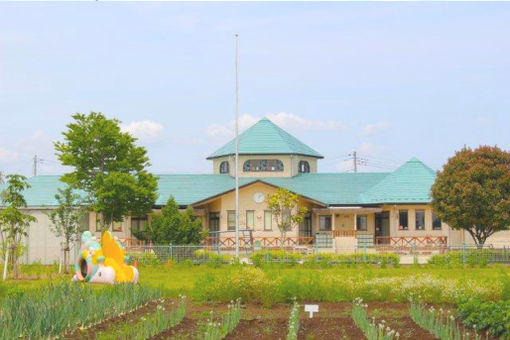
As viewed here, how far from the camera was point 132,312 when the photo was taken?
15922 millimetres

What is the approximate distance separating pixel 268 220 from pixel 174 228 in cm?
700

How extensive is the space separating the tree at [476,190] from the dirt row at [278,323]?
21248mm

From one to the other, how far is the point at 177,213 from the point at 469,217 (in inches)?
548

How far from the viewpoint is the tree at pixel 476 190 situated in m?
38.6

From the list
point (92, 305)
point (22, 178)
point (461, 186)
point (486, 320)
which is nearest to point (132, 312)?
point (92, 305)

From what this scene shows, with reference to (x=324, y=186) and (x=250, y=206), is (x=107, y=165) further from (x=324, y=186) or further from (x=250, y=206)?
(x=324, y=186)

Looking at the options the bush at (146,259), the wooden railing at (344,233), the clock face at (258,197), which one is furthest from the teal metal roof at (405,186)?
the bush at (146,259)

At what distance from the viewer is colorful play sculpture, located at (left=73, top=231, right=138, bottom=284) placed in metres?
23.3

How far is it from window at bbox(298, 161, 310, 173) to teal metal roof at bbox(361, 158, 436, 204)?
201 inches

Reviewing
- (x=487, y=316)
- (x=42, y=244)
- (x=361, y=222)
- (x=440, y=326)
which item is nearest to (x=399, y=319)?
(x=487, y=316)

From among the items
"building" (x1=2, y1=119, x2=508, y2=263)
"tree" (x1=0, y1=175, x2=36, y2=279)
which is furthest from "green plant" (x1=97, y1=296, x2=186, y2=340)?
"building" (x1=2, y1=119, x2=508, y2=263)

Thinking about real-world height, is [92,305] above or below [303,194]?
below

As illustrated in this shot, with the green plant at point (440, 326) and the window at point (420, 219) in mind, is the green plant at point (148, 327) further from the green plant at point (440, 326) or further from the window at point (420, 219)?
the window at point (420, 219)

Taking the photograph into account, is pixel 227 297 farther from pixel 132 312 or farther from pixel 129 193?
pixel 129 193
